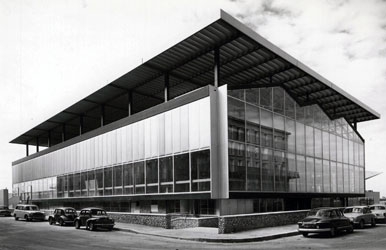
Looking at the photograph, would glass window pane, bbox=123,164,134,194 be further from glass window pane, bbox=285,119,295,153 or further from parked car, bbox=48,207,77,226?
glass window pane, bbox=285,119,295,153

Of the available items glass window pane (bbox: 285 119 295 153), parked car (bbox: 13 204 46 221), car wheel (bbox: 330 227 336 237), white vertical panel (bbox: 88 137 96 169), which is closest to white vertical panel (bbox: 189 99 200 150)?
glass window pane (bbox: 285 119 295 153)

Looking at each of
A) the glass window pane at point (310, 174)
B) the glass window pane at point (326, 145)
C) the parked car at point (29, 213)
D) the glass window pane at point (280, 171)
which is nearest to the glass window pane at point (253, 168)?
the glass window pane at point (280, 171)

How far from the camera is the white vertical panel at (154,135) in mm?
29670

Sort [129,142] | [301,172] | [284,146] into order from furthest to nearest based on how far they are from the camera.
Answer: [129,142] < [301,172] < [284,146]

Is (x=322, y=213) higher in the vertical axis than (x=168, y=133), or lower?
lower

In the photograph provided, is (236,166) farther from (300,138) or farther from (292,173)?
(300,138)

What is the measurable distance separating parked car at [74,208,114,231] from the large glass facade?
8565mm

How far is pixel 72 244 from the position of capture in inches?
710

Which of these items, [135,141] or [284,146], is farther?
Result: [135,141]

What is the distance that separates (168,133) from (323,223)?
41.5ft

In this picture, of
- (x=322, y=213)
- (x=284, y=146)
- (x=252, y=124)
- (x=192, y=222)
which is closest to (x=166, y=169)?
(x=192, y=222)

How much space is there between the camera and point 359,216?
2503cm

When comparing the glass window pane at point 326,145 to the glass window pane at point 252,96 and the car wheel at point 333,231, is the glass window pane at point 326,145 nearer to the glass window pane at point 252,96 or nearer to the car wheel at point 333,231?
the glass window pane at point 252,96

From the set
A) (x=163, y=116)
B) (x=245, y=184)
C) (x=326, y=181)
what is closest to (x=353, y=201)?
(x=326, y=181)
